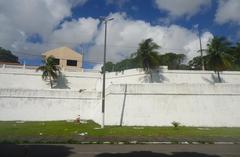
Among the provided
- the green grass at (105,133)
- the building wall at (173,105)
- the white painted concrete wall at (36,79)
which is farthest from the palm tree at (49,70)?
the green grass at (105,133)

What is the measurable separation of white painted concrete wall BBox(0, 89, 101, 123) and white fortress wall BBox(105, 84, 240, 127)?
3562 millimetres

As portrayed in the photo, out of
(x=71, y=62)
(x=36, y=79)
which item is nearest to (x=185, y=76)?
(x=36, y=79)

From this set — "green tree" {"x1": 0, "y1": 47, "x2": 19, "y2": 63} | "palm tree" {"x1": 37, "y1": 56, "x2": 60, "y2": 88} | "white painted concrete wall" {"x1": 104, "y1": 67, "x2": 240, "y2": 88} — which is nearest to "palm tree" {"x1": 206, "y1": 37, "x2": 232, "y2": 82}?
"white painted concrete wall" {"x1": 104, "y1": 67, "x2": 240, "y2": 88}

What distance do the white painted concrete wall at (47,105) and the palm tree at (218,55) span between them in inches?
623

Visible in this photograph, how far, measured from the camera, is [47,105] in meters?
30.1

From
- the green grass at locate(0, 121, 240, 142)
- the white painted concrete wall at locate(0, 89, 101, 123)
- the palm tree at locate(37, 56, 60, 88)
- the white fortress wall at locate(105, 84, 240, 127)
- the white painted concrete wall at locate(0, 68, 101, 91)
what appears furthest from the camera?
the palm tree at locate(37, 56, 60, 88)

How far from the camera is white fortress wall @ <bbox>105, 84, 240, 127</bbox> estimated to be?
25109mm

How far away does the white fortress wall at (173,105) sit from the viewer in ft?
82.4

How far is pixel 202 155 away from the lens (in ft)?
34.3

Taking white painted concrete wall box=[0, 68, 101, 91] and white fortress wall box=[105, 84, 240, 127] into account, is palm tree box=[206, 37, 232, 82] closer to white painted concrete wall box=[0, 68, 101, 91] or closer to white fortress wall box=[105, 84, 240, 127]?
white fortress wall box=[105, 84, 240, 127]

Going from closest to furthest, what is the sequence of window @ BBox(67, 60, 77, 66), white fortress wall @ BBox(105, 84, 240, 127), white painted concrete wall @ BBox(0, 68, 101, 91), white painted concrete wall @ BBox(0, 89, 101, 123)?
white fortress wall @ BBox(105, 84, 240, 127), white painted concrete wall @ BBox(0, 89, 101, 123), white painted concrete wall @ BBox(0, 68, 101, 91), window @ BBox(67, 60, 77, 66)

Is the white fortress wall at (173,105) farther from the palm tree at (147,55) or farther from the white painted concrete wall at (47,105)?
the palm tree at (147,55)

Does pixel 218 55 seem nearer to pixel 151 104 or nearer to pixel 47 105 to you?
pixel 151 104

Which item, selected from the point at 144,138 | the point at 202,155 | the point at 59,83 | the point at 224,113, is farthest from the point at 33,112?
the point at 202,155
